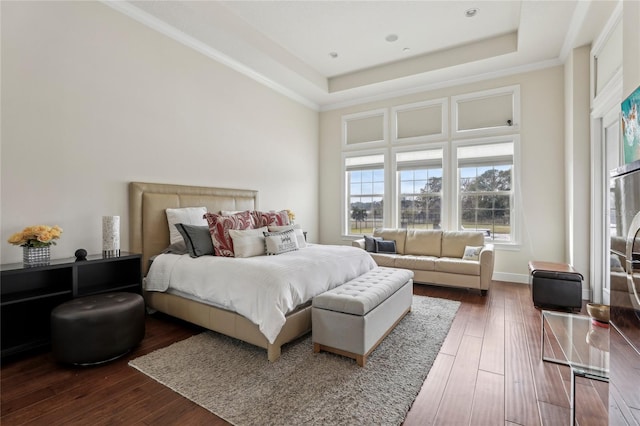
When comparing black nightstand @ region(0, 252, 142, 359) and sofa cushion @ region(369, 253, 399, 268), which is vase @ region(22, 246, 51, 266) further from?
sofa cushion @ region(369, 253, 399, 268)

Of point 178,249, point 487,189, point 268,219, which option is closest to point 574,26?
point 487,189

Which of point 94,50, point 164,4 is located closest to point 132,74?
point 94,50

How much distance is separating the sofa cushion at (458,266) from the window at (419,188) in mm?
1252

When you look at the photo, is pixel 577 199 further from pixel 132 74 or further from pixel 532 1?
pixel 132 74

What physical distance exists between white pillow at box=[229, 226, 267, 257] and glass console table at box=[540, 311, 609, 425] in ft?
8.79

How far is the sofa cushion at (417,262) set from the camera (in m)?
4.70

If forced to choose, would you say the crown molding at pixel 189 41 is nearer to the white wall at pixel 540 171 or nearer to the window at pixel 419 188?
the window at pixel 419 188

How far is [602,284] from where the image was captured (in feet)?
12.5

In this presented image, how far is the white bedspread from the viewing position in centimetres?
243

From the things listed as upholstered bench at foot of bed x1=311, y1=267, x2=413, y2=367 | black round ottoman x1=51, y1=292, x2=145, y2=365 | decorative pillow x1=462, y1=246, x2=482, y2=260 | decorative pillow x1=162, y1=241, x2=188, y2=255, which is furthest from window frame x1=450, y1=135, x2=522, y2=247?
black round ottoman x1=51, y1=292, x2=145, y2=365

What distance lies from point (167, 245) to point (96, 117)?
1.57 meters

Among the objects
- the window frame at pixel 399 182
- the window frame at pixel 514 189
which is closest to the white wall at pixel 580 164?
the window frame at pixel 514 189

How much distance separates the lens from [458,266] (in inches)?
175

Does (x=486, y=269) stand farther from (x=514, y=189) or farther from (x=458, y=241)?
(x=514, y=189)
